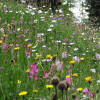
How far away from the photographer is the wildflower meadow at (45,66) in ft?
4.92

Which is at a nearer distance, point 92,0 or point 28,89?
point 28,89

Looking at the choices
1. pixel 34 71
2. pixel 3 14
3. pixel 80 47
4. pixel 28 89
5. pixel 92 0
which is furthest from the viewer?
pixel 92 0

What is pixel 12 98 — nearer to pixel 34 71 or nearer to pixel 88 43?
pixel 34 71

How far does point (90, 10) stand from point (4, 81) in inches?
493

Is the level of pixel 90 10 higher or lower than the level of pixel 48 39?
lower

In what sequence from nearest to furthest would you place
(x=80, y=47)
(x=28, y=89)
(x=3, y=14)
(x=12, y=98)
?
(x=12, y=98) < (x=28, y=89) < (x=80, y=47) < (x=3, y=14)

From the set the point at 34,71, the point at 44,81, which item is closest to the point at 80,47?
the point at 44,81

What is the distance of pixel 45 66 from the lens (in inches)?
91.3

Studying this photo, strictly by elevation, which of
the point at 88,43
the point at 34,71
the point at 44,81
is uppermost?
the point at 34,71

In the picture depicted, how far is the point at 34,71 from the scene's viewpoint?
1.32 metres

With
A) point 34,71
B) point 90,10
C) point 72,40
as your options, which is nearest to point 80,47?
point 72,40

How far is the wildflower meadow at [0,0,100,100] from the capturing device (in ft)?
4.92

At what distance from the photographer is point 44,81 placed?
1.97m

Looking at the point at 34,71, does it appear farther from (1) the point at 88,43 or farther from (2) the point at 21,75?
(1) the point at 88,43
